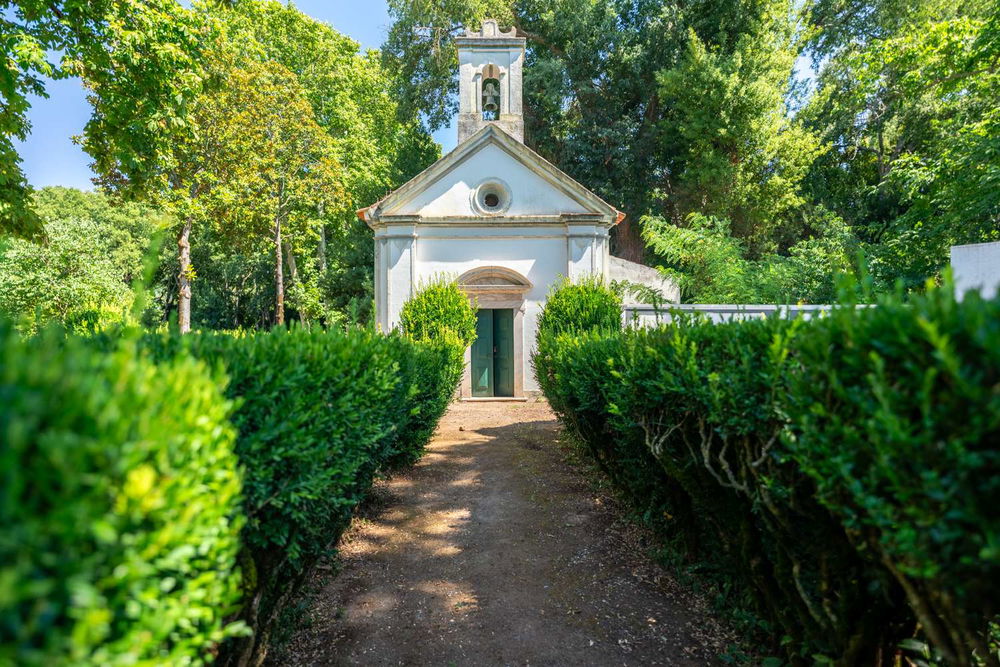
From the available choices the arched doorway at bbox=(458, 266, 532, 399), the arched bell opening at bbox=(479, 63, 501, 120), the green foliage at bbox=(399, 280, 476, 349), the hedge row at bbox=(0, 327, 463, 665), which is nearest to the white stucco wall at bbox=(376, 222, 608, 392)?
the arched doorway at bbox=(458, 266, 532, 399)

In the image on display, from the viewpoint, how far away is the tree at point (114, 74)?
28.1ft

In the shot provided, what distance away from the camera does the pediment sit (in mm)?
15812

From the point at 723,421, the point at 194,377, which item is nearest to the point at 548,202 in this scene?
the point at 723,421

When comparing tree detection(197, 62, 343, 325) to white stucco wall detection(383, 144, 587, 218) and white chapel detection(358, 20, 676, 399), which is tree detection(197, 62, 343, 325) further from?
white stucco wall detection(383, 144, 587, 218)

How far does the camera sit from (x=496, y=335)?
16375mm

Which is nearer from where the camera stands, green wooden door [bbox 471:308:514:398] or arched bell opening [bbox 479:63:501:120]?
green wooden door [bbox 471:308:514:398]

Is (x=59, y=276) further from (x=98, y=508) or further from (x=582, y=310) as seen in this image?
(x=98, y=508)

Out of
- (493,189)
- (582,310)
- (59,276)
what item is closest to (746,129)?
(493,189)

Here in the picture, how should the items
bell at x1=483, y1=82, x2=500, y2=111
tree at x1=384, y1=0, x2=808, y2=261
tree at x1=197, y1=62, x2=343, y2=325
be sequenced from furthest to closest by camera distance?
tree at x1=384, y1=0, x2=808, y2=261 → tree at x1=197, y1=62, x2=343, y2=325 → bell at x1=483, y1=82, x2=500, y2=111

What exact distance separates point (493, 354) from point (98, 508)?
15168 mm

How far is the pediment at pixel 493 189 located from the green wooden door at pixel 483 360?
127 inches

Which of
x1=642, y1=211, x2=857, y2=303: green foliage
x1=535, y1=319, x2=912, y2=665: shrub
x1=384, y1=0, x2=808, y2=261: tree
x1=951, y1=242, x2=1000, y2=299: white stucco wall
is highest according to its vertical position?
x1=384, y1=0, x2=808, y2=261: tree

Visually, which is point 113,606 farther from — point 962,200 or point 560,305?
point 962,200

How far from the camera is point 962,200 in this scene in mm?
12664
